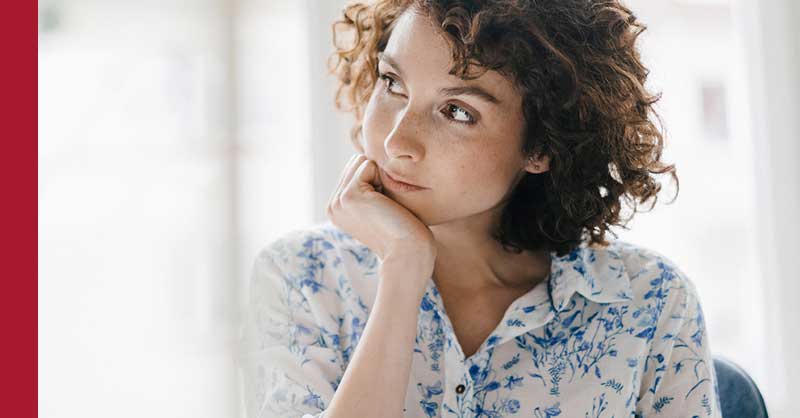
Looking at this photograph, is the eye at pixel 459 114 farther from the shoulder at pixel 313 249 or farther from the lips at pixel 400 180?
the shoulder at pixel 313 249

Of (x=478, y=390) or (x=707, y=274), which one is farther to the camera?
(x=707, y=274)

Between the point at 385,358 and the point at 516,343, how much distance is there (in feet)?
0.84

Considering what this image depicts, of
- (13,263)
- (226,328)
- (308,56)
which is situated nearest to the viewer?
(13,263)

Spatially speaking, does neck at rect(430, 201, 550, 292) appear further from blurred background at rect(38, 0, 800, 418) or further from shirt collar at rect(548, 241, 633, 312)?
blurred background at rect(38, 0, 800, 418)

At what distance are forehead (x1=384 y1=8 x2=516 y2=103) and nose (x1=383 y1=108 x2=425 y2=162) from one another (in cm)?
6

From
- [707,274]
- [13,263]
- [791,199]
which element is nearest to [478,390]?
[13,263]

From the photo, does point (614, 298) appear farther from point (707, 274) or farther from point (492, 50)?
point (707, 274)

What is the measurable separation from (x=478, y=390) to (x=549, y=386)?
11 cm

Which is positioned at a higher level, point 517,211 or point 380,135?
point 380,135

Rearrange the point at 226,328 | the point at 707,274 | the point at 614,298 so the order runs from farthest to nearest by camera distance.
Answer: the point at 707,274
the point at 614,298
the point at 226,328

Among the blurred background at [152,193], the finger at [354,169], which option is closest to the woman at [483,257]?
the finger at [354,169]

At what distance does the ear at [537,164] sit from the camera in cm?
116

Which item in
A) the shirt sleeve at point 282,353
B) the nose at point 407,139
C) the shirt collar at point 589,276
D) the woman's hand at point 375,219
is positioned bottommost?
the shirt sleeve at point 282,353

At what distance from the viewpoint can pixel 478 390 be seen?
112 cm
